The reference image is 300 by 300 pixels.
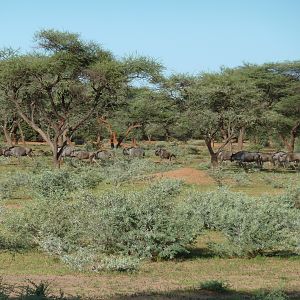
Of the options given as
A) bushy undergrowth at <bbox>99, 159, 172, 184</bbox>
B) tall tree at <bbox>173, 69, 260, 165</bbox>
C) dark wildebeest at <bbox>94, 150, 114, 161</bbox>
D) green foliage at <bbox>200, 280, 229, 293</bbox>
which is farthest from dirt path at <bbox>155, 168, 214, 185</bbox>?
green foliage at <bbox>200, 280, 229, 293</bbox>

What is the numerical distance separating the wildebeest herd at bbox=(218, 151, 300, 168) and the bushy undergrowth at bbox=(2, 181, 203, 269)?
26.0 meters

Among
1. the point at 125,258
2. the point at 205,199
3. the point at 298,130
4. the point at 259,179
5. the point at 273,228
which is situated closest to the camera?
the point at 125,258

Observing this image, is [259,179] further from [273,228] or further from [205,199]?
[273,228]

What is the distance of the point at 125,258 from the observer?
1109 centimetres

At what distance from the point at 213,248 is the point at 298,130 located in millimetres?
37212

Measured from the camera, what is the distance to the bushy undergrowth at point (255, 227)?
12.5 metres

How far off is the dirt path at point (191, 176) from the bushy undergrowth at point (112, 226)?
52.9 ft

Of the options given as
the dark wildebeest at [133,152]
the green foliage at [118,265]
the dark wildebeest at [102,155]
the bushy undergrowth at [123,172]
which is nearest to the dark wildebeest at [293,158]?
the dark wildebeest at [133,152]

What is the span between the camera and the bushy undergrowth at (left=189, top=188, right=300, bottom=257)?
12.5m

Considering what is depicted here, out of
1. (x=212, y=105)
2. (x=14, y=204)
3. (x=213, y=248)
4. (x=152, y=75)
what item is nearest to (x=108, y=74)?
(x=152, y=75)

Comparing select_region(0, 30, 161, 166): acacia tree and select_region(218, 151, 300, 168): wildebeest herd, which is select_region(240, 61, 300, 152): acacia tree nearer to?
select_region(218, 151, 300, 168): wildebeest herd

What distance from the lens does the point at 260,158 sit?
39.2 m

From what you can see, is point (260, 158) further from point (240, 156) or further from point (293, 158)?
point (293, 158)

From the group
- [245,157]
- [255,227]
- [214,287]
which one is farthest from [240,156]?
[214,287]
